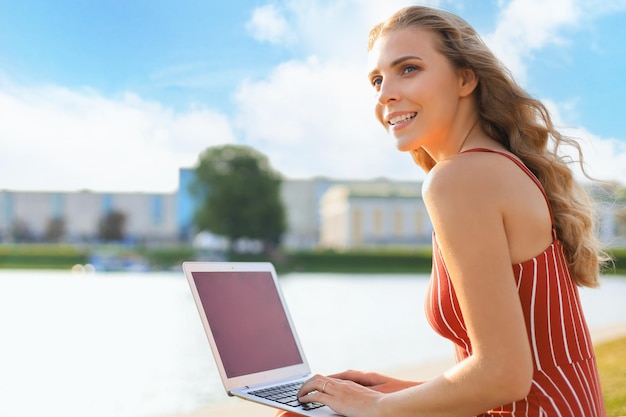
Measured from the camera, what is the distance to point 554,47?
8.20m

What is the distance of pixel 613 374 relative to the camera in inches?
132

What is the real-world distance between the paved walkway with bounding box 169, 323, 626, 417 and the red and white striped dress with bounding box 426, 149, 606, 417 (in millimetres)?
1619

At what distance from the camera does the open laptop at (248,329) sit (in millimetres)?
1209

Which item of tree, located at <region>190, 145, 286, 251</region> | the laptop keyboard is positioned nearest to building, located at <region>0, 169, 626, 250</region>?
tree, located at <region>190, 145, 286, 251</region>

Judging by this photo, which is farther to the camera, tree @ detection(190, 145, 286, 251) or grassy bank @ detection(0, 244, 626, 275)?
tree @ detection(190, 145, 286, 251)

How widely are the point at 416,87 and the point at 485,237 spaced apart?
26 centimetres

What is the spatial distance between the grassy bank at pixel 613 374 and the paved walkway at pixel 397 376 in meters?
0.41

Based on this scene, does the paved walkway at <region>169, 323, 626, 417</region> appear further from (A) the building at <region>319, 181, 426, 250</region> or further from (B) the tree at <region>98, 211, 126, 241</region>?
(B) the tree at <region>98, 211, 126, 241</region>

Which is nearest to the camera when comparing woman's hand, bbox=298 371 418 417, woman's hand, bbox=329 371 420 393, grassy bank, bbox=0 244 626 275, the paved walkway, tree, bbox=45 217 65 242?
woman's hand, bbox=298 371 418 417

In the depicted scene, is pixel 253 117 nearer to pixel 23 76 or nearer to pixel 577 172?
pixel 23 76

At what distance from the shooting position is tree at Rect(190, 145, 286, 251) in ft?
95.9

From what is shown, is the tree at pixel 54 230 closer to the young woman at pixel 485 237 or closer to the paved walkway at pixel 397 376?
the paved walkway at pixel 397 376

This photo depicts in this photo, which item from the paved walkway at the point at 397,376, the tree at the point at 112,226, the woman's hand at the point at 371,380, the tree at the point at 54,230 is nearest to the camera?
the woman's hand at the point at 371,380

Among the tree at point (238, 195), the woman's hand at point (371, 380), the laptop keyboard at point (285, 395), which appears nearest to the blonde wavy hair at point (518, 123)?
the woman's hand at point (371, 380)
